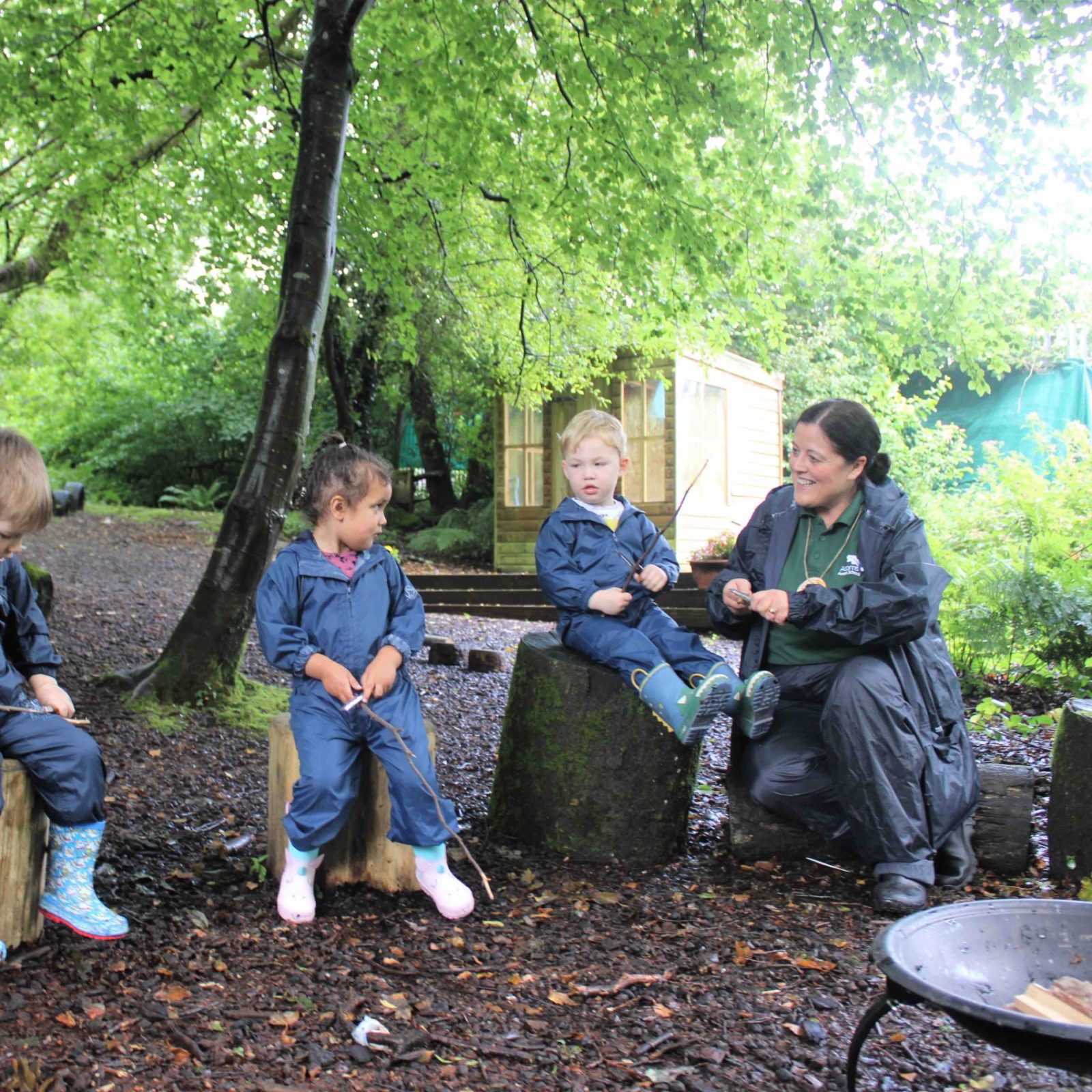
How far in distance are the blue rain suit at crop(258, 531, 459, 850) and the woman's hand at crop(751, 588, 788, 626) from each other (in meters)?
1.14

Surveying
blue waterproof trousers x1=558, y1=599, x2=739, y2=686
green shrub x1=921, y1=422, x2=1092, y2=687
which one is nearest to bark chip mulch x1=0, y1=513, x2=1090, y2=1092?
blue waterproof trousers x1=558, y1=599, x2=739, y2=686

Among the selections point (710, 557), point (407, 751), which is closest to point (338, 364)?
point (710, 557)

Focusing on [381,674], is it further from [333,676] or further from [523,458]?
[523,458]

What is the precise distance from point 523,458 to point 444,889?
12.3 meters

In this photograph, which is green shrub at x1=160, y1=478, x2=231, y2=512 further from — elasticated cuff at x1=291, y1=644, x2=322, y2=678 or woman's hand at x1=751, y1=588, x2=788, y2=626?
woman's hand at x1=751, y1=588, x2=788, y2=626

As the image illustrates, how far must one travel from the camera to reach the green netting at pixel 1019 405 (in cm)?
1596

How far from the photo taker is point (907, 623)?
10.6 ft

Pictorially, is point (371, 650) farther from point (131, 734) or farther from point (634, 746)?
point (131, 734)

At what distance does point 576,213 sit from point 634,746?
3.88m

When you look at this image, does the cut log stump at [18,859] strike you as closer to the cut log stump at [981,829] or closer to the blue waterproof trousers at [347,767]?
the blue waterproof trousers at [347,767]

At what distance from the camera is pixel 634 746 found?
3.52 meters

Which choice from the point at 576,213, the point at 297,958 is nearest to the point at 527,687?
the point at 297,958

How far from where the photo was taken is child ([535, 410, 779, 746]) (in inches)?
132

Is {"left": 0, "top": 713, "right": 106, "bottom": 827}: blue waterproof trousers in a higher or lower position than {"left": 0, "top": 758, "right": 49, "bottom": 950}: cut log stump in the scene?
higher
